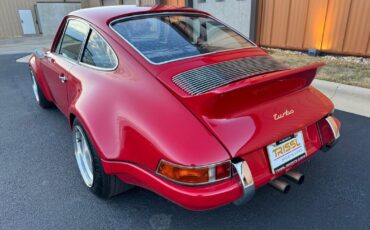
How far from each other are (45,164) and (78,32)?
55.9 inches

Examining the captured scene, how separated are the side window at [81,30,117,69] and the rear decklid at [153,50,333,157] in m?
0.56

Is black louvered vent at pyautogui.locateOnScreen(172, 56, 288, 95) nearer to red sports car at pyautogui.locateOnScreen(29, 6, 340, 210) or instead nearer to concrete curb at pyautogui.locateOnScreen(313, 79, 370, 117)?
red sports car at pyautogui.locateOnScreen(29, 6, 340, 210)

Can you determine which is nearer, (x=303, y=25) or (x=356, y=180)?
(x=356, y=180)

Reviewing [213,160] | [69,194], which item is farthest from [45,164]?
[213,160]

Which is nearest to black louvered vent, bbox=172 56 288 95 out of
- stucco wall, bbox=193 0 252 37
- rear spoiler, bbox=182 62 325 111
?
rear spoiler, bbox=182 62 325 111

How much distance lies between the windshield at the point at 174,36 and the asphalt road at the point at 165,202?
1.21 metres

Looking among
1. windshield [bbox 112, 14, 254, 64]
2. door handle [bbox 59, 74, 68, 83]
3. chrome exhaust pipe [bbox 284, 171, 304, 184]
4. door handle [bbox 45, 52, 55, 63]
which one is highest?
windshield [bbox 112, 14, 254, 64]

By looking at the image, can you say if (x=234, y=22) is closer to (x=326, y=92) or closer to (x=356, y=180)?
(x=326, y=92)

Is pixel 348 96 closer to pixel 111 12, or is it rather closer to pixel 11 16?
pixel 111 12

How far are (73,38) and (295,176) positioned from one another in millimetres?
2574

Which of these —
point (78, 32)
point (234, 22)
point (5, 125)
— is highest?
point (78, 32)

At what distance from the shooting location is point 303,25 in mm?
7016

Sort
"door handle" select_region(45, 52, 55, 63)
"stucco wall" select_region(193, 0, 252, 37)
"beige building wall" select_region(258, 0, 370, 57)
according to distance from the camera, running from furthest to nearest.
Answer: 1. "stucco wall" select_region(193, 0, 252, 37)
2. "beige building wall" select_region(258, 0, 370, 57)
3. "door handle" select_region(45, 52, 55, 63)

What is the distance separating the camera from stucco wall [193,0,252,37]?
846cm
